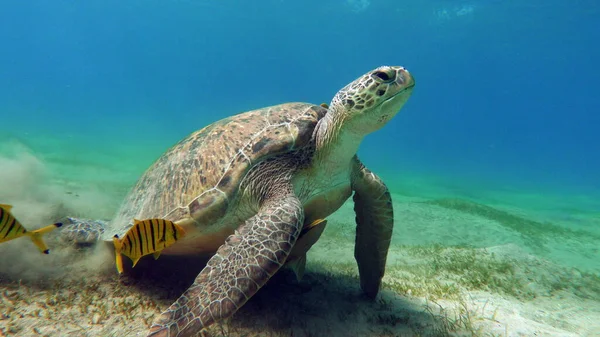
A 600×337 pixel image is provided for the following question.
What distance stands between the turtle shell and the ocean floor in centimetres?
78

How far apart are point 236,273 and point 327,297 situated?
164cm

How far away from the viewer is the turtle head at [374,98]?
3.25m

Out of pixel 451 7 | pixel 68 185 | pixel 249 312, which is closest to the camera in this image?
pixel 249 312

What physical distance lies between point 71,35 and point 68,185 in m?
166

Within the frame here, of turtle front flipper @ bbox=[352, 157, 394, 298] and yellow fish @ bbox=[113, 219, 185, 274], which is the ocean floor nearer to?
turtle front flipper @ bbox=[352, 157, 394, 298]

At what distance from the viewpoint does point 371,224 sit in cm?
420

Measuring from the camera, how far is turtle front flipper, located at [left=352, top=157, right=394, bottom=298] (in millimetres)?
3936

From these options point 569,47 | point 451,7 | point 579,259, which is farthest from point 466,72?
point 579,259

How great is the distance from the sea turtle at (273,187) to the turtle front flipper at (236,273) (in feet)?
0.04

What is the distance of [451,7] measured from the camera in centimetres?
4447

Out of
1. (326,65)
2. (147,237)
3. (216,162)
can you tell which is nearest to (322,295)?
(216,162)

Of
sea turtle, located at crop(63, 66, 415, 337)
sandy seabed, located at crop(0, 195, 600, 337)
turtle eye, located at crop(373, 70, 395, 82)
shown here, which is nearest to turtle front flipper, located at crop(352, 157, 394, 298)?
sea turtle, located at crop(63, 66, 415, 337)

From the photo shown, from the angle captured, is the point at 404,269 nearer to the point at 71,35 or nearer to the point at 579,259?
the point at 579,259

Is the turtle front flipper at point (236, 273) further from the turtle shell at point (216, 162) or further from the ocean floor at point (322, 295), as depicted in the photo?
the turtle shell at point (216, 162)
